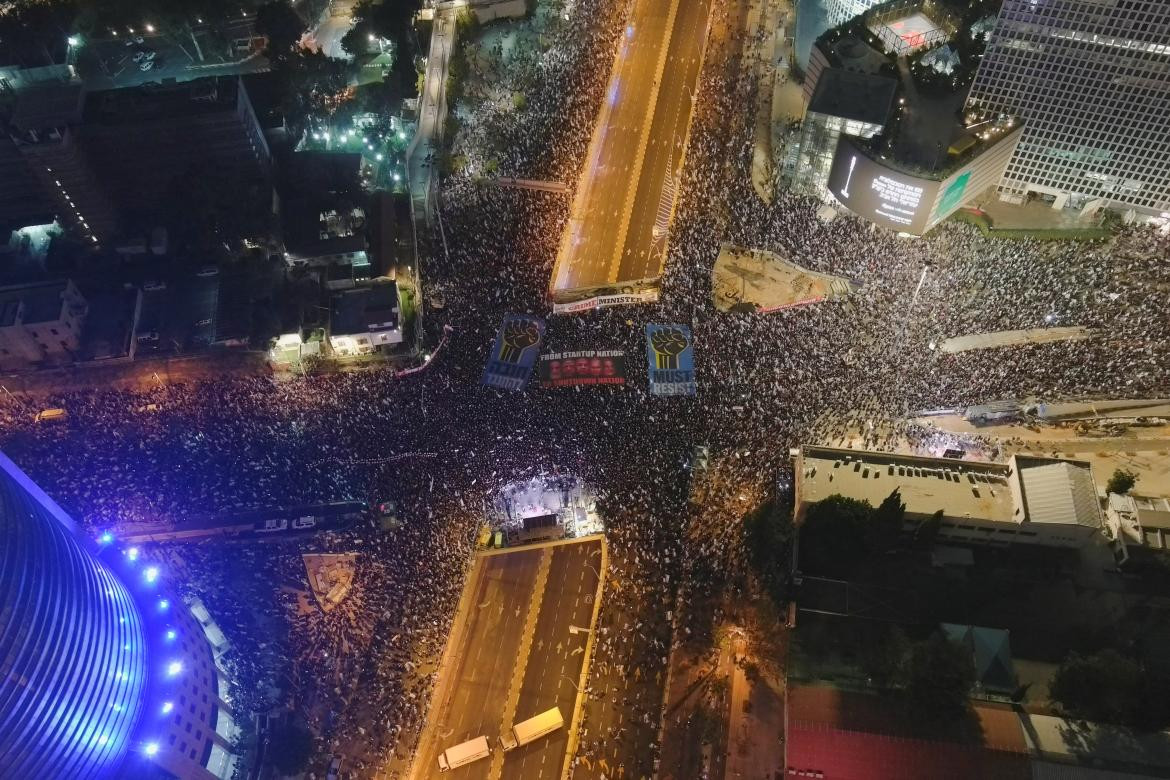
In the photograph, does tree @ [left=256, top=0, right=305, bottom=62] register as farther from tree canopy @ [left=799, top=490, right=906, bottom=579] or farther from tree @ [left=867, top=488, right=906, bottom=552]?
tree @ [left=867, top=488, right=906, bottom=552]

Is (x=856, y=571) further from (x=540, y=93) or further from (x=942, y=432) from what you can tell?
(x=540, y=93)

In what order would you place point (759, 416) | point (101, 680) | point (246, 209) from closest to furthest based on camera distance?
point (101, 680), point (759, 416), point (246, 209)

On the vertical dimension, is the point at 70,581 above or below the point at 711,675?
below

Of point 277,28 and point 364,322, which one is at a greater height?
point 277,28

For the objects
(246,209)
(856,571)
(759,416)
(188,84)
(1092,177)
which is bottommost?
(856,571)

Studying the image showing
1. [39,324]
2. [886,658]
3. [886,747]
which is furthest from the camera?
[39,324]

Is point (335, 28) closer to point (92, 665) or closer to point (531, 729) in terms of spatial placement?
point (92, 665)

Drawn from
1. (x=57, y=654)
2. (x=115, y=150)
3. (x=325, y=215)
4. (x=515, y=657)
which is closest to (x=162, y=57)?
(x=115, y=150)

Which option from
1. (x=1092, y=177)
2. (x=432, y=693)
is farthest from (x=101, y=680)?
(x=1092, y=177)
